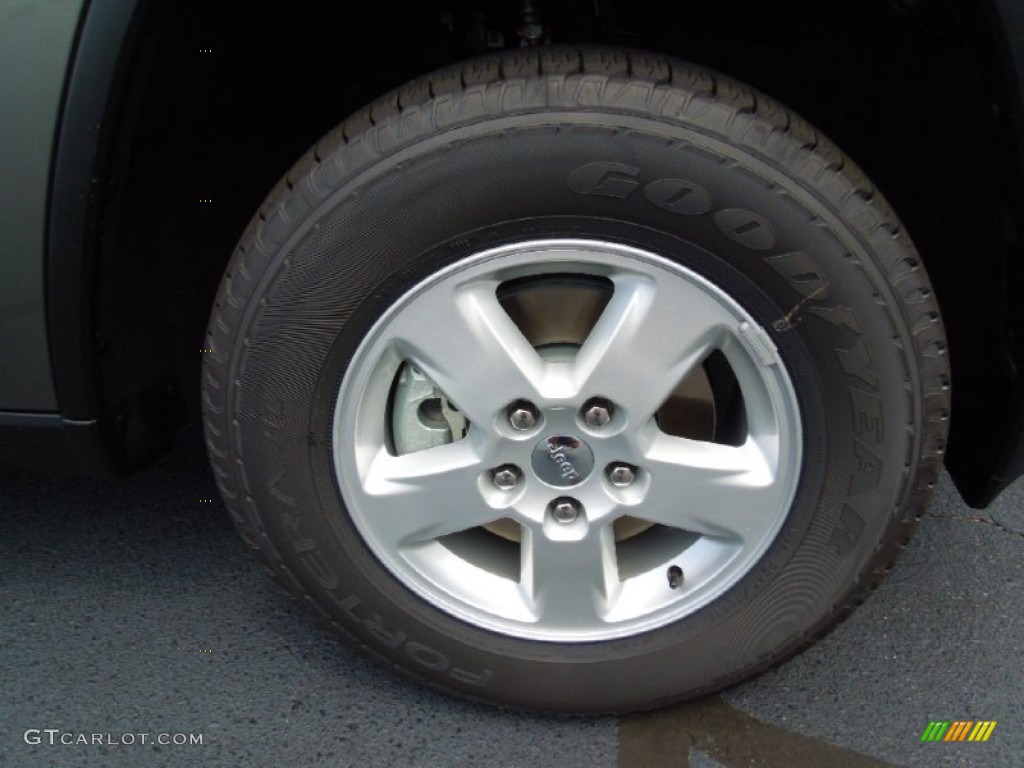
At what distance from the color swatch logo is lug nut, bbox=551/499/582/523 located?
0.67 meters

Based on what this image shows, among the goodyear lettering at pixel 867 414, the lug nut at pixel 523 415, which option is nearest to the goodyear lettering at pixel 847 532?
the goodyear lettering at pixel 867 414

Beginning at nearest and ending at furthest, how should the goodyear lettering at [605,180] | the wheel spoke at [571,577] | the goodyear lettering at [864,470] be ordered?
the goodyear lettering at [605,180], the goodyear lettering at [864,470], the wheel spoke at [571,577]

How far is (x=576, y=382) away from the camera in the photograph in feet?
4.47

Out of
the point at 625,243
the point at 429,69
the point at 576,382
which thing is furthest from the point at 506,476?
the point at 429,69

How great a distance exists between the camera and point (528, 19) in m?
1.44

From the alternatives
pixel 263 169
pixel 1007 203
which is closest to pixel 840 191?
pixel 1007 203

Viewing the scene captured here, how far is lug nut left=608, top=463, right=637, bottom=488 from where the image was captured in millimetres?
1431

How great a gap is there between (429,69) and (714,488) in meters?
0.89

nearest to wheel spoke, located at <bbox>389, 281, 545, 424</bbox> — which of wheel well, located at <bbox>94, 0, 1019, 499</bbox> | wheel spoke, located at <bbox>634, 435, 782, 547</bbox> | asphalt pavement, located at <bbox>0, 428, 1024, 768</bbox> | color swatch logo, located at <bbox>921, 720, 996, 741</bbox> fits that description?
wheel spoke, located at <bbox>634, 435, 782, 547</bbox>

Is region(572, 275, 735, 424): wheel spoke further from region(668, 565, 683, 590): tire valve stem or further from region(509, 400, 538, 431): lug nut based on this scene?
region(668, 565, 683, 590): tire valve stem

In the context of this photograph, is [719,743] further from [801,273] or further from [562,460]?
[801,273]

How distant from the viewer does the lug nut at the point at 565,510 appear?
4.77 feet

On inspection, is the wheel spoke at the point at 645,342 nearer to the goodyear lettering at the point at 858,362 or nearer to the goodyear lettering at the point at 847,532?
the goodyear lettering at the point at 858,362

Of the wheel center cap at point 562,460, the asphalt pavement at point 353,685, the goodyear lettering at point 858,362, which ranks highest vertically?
the goodyear lettering at point 858,362
